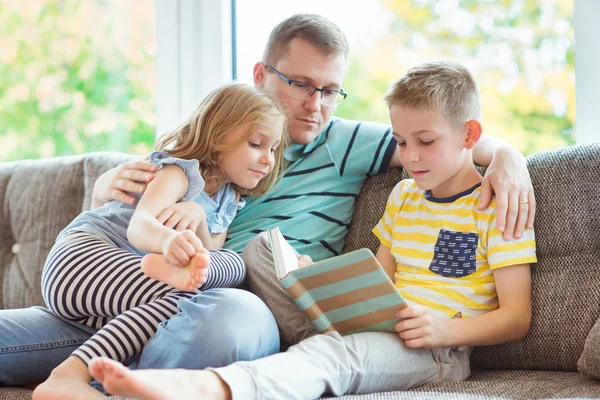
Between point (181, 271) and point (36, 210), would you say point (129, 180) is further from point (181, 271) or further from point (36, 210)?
point (36, 210)

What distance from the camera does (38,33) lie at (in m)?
2.73

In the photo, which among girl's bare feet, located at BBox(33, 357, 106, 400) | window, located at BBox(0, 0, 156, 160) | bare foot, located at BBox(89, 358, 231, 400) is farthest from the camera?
window, located at BBox(0, 0, 156, 160)

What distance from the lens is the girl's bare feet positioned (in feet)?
3.69

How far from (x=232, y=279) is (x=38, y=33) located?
5.67 feet

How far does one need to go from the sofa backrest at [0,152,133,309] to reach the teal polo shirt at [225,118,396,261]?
55cm

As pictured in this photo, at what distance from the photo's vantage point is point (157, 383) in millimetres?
995

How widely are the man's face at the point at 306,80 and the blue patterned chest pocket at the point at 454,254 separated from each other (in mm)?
456

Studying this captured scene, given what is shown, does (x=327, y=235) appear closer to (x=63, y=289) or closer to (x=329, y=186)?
(x=329, y=186)

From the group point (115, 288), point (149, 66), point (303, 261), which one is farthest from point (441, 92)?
point (149, 66)

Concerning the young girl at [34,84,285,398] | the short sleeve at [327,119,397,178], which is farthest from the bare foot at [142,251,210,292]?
the short sleeve at [327,119,397,178]

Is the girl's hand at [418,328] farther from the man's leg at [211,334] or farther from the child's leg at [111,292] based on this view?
the child's leg at [111,292]

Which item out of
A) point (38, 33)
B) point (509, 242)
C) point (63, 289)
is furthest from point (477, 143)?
point (38, 33)

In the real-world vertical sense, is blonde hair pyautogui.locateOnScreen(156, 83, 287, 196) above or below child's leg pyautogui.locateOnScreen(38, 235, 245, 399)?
above

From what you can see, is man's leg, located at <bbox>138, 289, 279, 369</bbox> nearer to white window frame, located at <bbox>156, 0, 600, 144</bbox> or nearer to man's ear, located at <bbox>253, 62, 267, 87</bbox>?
man's ear, located at <bbox>253, 62, 267, 87</bbox>
